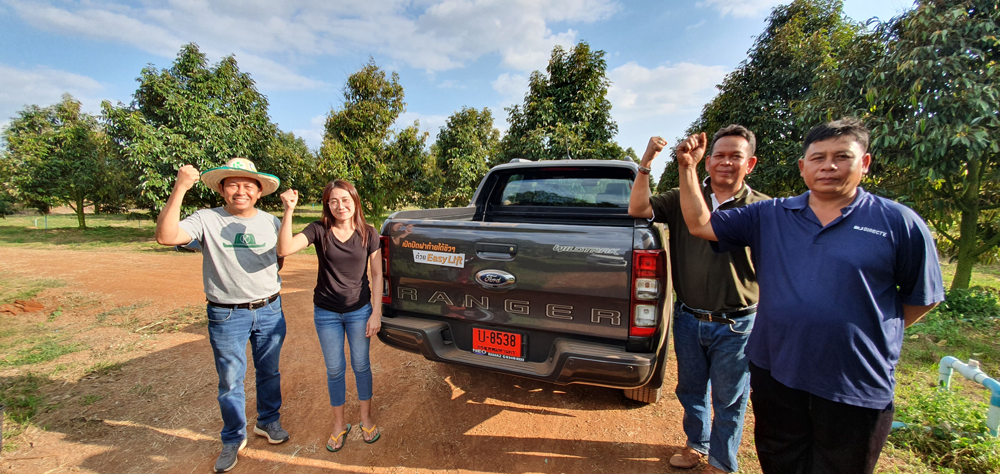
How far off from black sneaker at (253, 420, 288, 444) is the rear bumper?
1.00m

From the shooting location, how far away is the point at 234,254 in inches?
94.6

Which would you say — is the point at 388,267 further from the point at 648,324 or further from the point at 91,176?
the point at 91,176

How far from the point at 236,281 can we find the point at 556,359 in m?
2.04

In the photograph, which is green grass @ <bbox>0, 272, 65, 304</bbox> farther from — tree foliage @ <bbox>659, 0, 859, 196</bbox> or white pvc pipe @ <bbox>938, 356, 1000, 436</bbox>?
tree foliage @ <bbox>659, 0, 859, 196</bbox>

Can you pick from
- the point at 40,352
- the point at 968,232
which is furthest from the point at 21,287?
the point at 968,232

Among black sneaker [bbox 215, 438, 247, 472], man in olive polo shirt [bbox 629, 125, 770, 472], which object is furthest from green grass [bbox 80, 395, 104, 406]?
man in olive polo shirt [bbox 629, 125, 770, 472]

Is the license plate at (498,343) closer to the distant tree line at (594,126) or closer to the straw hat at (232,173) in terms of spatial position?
the straw hat at (232,173)

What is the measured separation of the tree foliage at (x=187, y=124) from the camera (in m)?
11.0

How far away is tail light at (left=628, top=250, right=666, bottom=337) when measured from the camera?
204 cm

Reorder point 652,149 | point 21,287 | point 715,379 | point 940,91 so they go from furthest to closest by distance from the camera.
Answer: point 21,287
point 940,91
point 715,379
point 652,149

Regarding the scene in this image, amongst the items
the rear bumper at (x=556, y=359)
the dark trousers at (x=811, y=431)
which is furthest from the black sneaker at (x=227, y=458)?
the dark trousers at (x=811, y=431)

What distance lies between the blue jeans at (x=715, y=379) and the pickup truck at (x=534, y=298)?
15 cm

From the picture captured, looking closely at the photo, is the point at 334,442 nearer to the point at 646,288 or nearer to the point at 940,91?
the point at 646,288

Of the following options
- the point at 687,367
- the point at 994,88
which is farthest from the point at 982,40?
the point at 687,367
